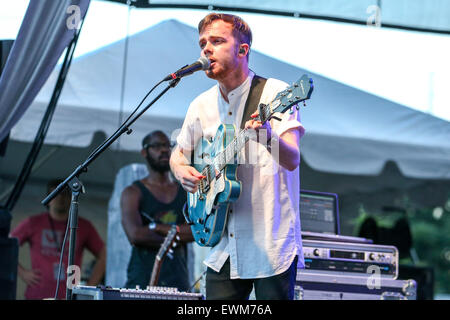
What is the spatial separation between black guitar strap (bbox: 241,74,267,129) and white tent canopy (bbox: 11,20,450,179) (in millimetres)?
2558

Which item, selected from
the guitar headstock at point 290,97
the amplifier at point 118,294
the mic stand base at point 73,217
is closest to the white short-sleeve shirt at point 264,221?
the guitar headstock at point 290,97

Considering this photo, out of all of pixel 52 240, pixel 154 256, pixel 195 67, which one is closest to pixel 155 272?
pixel 154 256

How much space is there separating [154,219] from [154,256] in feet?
1.01

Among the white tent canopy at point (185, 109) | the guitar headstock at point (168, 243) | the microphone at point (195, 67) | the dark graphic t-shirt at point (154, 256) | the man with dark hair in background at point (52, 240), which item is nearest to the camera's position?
the microphone at point (195, 67)

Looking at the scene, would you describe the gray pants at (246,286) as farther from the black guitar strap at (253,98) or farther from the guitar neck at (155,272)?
the guitar neck at (155,272)

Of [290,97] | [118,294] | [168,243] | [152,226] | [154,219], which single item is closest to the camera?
[290,97]

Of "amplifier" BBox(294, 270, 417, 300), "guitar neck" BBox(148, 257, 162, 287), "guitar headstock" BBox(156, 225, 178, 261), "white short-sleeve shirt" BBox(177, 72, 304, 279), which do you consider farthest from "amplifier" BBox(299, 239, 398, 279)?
"white short-sleeve shirt" BBox(177, 72, 304, 279)

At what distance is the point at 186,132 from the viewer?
3.44 meters

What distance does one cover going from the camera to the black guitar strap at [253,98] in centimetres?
313

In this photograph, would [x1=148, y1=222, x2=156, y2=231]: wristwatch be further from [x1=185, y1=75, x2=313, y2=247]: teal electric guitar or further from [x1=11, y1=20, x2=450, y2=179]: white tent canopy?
[x1=185, y1=75, x2=313, y2=247]: teal electric guitar

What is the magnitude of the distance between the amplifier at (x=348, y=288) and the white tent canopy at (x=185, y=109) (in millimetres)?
A: 2141

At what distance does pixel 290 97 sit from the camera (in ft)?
9.08

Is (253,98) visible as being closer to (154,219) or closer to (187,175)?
(187,175)
